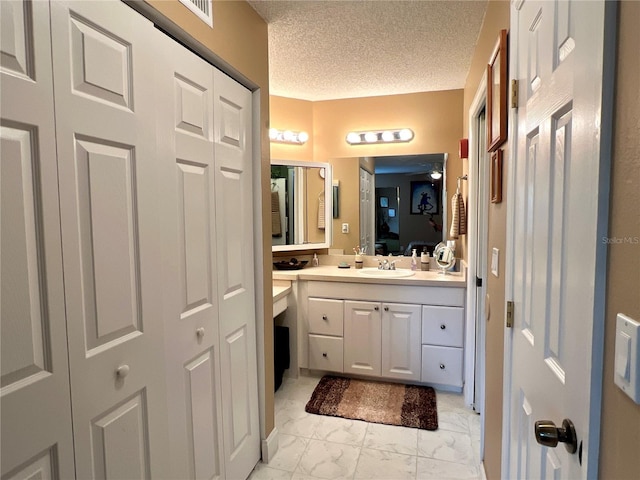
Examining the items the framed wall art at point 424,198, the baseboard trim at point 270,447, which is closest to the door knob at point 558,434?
the baseboard trim at point 270,447

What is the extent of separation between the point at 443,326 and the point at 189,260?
1.96 m

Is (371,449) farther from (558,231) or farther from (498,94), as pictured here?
(498,94)

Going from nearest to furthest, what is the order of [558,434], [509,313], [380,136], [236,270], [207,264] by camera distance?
1. [558,434]
2. [509,313]
3. [207,264]
4. [236,270]
5. [380,136]

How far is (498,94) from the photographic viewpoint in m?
1.33

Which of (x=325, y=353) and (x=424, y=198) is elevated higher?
(x=424, y=198)

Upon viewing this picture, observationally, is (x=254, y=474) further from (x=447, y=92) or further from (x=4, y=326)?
(x=447, y=92)

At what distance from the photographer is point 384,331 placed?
2.70 meters

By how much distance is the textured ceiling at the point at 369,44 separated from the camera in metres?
1.76

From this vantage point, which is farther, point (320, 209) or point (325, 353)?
point (320, 209)

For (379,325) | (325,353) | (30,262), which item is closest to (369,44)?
(379,325)

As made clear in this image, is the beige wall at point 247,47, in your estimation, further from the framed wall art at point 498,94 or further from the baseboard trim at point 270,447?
the framed wall art at point 498,94

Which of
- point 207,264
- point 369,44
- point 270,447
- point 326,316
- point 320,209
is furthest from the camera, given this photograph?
point 320,209

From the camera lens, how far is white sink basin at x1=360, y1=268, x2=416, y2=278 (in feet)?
9.11

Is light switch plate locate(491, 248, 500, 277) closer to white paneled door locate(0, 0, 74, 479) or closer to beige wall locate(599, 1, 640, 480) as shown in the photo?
beige wall locate(599, 1, 640, 480)
